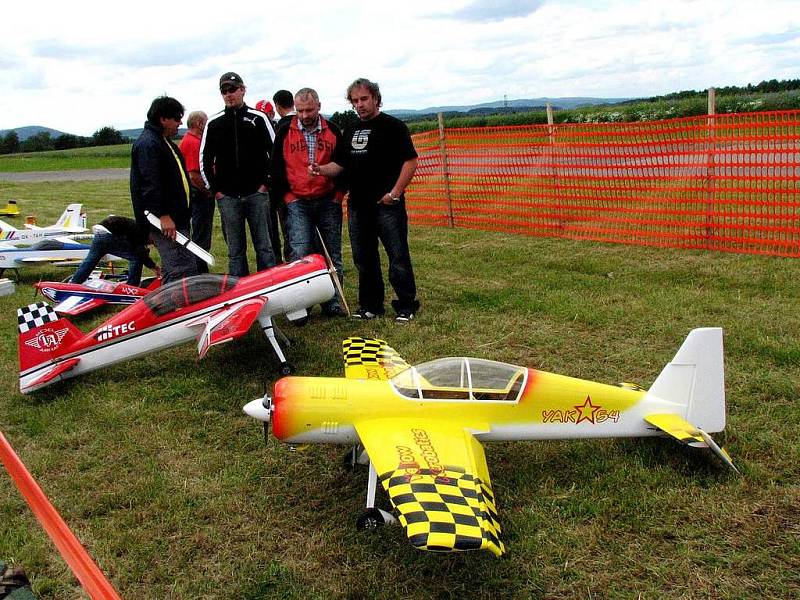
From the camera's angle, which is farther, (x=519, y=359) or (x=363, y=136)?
(x=363, y=136)

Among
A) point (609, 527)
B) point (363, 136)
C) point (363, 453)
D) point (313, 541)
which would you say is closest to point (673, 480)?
point (609, 527)

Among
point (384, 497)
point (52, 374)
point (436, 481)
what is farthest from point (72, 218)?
point (436, 481)

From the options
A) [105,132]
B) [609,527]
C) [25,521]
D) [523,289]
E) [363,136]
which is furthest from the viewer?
[105,132]

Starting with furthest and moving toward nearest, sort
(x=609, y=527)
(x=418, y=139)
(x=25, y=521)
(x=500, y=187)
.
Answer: (x=418, y=139), (x=500, y=187), (x=25, y=521), (x=609, y=527)

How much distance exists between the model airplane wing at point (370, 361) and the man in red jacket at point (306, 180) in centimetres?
224

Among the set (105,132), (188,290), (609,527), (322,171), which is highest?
(105,132)

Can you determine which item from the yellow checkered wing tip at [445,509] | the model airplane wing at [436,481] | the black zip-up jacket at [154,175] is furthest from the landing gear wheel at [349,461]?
the black zip-up jacket at [154,175]

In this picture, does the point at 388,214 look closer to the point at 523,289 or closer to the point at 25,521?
the point at 523,289

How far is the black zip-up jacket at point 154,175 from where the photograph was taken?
5.79 m

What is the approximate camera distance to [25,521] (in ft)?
12.1

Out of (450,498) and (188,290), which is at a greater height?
(188,290)

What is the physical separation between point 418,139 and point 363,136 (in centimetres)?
792

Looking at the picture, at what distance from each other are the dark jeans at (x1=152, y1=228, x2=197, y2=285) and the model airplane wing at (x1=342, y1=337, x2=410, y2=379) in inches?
91.2

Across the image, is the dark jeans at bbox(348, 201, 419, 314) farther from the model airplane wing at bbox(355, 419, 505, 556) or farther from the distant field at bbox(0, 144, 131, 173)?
the distant field at bbox(0, 144, 131, 173)
